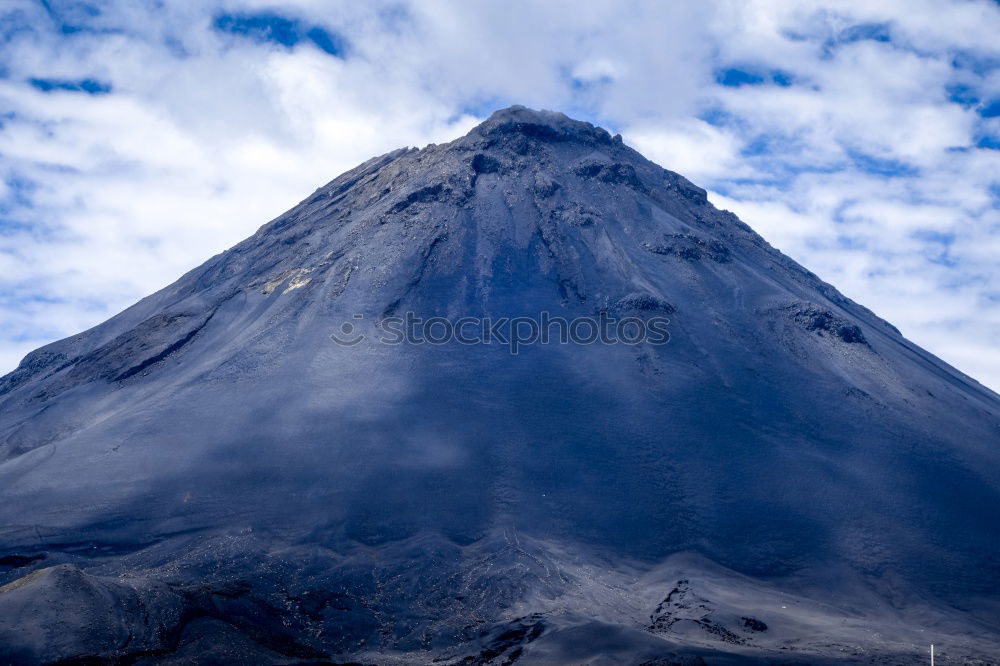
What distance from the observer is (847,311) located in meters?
59.7

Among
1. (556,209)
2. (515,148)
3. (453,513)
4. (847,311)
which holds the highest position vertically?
(515,148)

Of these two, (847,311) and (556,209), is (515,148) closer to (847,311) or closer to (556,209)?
(556,209)

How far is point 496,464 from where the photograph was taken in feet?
120

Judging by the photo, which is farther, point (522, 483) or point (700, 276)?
point (700, 276)

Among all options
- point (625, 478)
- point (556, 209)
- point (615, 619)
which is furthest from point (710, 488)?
point (556, 209)

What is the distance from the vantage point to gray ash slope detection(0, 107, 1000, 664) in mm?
26141

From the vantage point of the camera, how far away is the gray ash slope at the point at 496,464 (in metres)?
26.1

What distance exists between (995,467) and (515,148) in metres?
35.8

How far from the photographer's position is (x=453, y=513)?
33375 mm

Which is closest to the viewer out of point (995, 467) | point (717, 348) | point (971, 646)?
point (971, 646)

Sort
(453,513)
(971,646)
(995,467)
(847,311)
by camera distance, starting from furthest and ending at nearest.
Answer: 1. (847,311)
2. (995,467)
3. (453,513)
4. (971,646)

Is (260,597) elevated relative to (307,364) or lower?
lower

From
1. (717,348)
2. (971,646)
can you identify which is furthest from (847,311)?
(971,646)

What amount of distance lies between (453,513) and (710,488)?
11143mm
